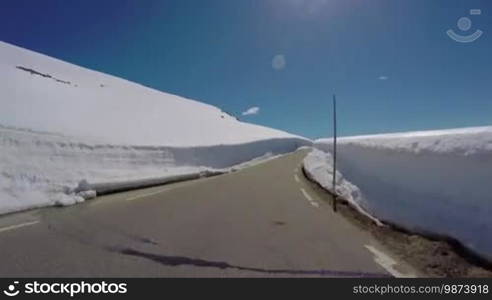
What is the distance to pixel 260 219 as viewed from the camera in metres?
7.86

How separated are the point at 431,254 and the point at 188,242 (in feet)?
11.6

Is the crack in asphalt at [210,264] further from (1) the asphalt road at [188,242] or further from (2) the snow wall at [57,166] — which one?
(2) the snow wall at [57,166]

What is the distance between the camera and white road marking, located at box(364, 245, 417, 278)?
4457 mm

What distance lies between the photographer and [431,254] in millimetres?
5094

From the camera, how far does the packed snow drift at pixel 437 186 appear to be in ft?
16.1

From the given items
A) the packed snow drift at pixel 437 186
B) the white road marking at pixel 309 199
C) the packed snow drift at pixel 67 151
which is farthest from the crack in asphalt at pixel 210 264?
the white road marking at pixel 309 199

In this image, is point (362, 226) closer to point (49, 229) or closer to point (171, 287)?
point (171, 287)

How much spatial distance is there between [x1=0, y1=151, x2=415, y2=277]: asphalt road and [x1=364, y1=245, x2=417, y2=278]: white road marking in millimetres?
13

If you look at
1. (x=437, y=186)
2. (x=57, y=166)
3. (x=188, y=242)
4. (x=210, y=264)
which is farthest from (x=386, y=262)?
(x=57, y=166)

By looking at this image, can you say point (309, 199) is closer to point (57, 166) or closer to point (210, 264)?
point (210, 264)

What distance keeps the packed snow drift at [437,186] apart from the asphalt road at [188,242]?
0.92 m

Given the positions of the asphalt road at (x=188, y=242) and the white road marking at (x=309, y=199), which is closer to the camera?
the asphalt road at (x=188, y=242)

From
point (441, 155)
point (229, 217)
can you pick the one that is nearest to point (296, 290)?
point (441, 155)

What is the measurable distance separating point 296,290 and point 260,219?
155 inches
